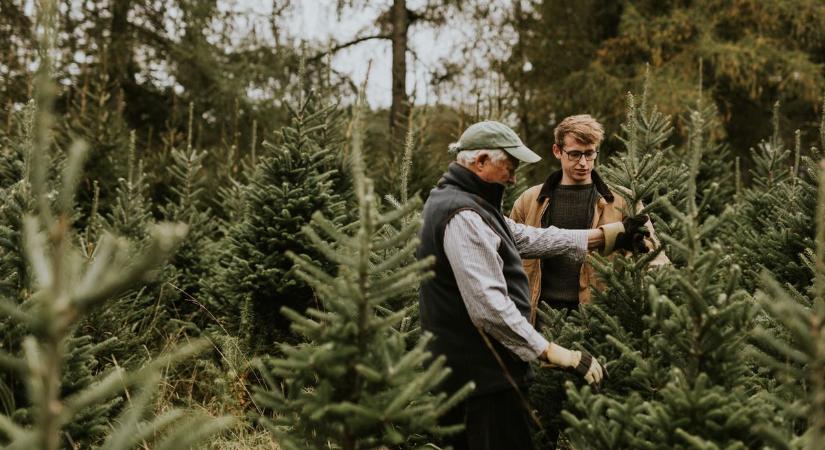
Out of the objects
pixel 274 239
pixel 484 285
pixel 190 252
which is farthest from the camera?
pixel 190 252

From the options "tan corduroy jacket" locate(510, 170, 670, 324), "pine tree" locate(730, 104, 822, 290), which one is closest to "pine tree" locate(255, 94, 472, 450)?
"tan corduroy jacket" locate(510, 170, 670, 324)

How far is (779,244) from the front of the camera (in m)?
5.65

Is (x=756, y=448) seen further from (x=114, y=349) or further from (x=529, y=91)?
(x=529, y=91)

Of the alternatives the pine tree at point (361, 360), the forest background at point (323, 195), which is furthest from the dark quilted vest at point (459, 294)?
the pine tree at point (361, 360)

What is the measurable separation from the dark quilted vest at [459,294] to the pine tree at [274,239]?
8.97 ft

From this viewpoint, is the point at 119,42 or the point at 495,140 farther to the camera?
the point at 119,42

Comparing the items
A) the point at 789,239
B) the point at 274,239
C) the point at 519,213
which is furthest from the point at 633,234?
the point at 274,239

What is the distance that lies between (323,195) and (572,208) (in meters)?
2.43

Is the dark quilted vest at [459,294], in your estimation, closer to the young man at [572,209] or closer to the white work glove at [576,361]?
the white work glove at [576,361]

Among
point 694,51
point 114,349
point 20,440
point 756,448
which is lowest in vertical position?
point 114,349

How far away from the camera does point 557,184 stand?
4625mm

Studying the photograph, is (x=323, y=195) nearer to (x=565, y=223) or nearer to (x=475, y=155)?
(x=565, y=223)

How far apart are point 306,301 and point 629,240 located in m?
3.32

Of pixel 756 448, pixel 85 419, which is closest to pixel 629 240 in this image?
pixel 756 448
